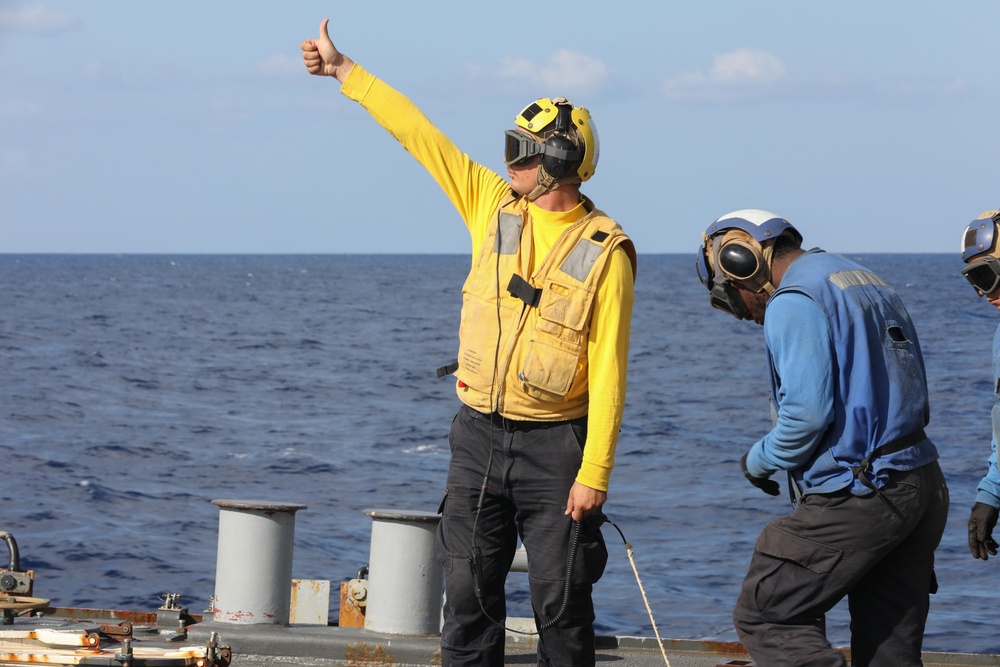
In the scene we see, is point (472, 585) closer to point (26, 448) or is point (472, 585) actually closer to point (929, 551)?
point (929, 551)

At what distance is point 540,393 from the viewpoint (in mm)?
4426

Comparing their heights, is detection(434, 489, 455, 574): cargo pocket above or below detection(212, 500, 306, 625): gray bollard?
above

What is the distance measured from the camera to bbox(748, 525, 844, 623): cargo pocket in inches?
156

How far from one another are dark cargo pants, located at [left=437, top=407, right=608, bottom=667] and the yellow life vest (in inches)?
3.9

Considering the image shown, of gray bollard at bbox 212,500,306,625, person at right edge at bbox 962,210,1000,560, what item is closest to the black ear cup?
person at right edge at bbox 962,210,1000,560

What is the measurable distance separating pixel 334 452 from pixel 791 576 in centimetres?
2093

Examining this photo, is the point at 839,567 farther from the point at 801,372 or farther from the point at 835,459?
the point at 801,372

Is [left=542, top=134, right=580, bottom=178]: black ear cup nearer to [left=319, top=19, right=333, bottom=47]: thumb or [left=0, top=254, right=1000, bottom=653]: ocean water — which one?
[left=319, top=19, right=333, bottom=47]: thumb

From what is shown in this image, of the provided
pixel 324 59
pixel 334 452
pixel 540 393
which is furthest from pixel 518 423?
pixel 334 452

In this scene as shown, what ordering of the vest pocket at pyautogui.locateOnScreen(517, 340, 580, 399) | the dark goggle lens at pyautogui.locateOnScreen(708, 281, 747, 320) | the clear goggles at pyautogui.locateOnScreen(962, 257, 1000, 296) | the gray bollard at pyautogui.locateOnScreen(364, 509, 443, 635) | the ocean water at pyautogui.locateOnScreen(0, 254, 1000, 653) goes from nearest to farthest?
the dark goggle lens at pyautogui.locateOnScreen(708, 281, 747, 320), the vest pocket at pyautogui.locateOnScreen(517, 340, 580, 399), the clear goggles at pyautogui.locateOnScreen(962, 257, 1000, 296), the gray bollard at pyautogui.locateOnScreen(364, 509, 443, 635), the ocean water at pyautogui.locateOnScreen(0, 254, 1000, 653)

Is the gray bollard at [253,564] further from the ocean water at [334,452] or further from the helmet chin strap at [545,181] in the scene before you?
the ocean water at [334,452]

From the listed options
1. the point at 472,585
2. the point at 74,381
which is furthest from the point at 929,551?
the point at 74,381

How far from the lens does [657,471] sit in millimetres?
22188

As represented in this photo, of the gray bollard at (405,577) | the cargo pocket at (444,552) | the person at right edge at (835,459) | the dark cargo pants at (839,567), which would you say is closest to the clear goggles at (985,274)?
the person at right edge at (835,459)
